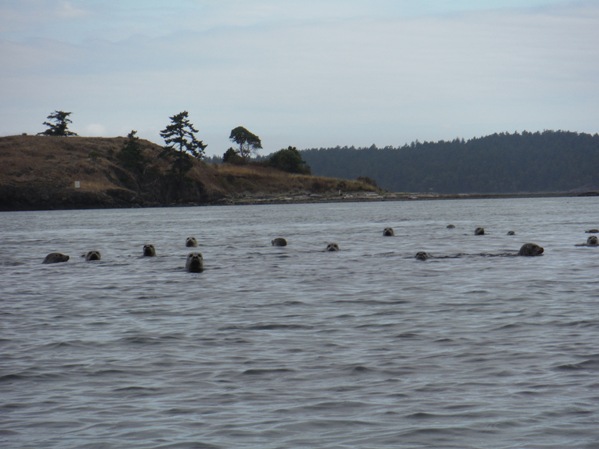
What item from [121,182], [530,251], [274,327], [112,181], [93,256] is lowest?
[93,256]

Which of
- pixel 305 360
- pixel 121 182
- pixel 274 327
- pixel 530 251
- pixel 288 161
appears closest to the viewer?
pixel 305 360

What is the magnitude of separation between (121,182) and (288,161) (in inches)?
1537

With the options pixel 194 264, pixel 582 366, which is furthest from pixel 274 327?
pixel 194 264

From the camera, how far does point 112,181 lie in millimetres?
153875

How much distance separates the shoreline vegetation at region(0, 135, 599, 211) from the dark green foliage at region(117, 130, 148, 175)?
0.73 meters

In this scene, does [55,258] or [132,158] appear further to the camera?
[132,158]

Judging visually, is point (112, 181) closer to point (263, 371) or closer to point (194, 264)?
point (194, 264)

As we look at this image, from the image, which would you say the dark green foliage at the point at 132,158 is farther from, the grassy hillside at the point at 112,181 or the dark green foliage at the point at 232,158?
the dark green foliage at the point at 232,158

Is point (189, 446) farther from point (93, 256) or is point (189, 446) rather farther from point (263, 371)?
point (93, 256)

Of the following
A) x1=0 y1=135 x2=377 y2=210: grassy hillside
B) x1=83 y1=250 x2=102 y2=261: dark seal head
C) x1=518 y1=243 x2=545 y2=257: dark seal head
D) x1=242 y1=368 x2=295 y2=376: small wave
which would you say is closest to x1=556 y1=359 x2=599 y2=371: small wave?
x1=242 y1=368 x2=295 y2=376: small wave

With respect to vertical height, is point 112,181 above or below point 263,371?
above

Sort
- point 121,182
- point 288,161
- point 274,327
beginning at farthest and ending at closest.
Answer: point 288,161 → point 121,182 → point 274,327

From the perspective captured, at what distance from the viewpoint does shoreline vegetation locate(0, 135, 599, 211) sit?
146m

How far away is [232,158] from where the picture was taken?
190m
